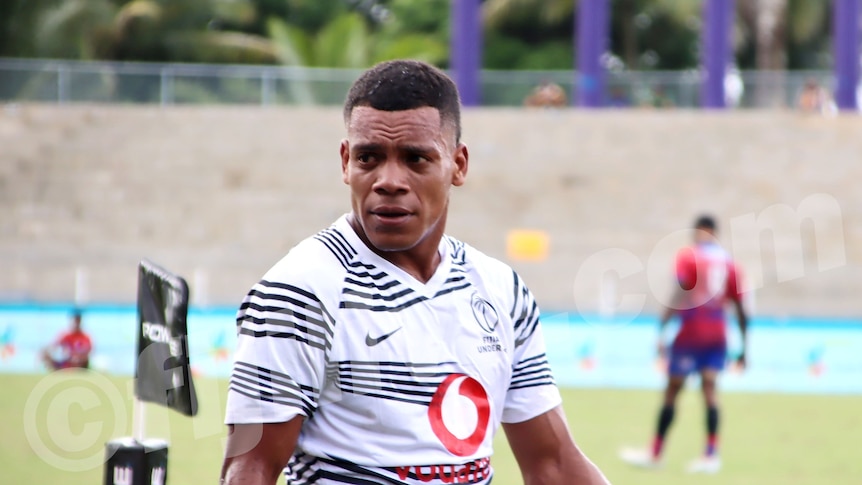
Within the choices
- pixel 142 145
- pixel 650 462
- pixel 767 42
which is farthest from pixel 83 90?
pixel 767 42

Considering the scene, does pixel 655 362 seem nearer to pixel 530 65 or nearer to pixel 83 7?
pixel 83 7

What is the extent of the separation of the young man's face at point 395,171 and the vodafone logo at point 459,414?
0.94 feet

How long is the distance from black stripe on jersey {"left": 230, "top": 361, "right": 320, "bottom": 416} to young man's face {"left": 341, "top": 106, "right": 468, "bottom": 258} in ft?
1.11

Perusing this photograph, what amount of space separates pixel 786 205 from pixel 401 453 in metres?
19.6

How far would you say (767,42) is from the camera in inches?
1334

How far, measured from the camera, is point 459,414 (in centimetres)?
242

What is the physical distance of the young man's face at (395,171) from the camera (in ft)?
7.79

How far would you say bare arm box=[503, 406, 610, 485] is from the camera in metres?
2.69

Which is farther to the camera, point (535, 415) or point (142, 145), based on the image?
point (142, 145)

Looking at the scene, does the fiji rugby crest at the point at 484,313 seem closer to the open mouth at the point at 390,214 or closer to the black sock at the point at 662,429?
the open mouth at the point at 390,214

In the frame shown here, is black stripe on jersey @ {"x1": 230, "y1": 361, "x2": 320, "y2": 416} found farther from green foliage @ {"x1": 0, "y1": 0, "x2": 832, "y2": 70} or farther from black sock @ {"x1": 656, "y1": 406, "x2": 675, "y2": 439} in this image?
green foliage @ {"x1": 0, "y1": 0, "x2": 832, "y2": 70}

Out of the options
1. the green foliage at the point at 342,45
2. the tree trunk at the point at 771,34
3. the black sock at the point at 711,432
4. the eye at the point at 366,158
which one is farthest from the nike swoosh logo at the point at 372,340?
the tree trunk at the point at 771,34

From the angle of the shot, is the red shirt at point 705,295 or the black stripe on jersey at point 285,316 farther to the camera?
the red shirt at point 705,295

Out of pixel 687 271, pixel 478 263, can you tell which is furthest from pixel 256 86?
pixel 478 263
